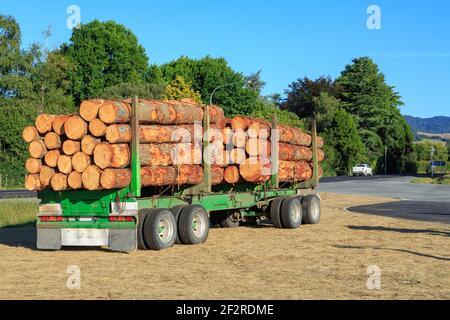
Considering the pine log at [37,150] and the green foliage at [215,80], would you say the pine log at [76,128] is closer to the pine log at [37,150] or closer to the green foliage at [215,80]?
the pine log at [37,150]

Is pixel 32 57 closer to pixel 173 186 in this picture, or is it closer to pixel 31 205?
pixel 31 205

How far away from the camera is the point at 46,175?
13.6m

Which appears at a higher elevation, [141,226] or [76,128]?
[76,128]

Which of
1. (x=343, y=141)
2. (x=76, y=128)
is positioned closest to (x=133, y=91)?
(x=343, y=141)

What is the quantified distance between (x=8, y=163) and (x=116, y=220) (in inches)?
1522

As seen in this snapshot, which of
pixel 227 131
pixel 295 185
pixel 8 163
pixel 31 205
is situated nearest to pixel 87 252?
pixel 227 131

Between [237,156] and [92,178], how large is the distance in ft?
15.0

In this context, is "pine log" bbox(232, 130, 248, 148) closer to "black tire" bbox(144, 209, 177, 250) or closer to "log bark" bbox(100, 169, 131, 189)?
"black tire" bbox(144, 209, 177, 250)

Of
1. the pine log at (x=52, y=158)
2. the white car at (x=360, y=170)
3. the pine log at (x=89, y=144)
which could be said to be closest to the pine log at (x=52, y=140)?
the pine log at (x=52, y=158)

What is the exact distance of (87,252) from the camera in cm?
1388

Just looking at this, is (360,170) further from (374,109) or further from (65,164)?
(65,164)

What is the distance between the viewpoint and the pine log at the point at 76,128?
1329 cm

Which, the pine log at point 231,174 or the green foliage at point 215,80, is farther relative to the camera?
the green foliage at point 215,80

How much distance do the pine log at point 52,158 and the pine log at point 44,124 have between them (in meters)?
0.52
